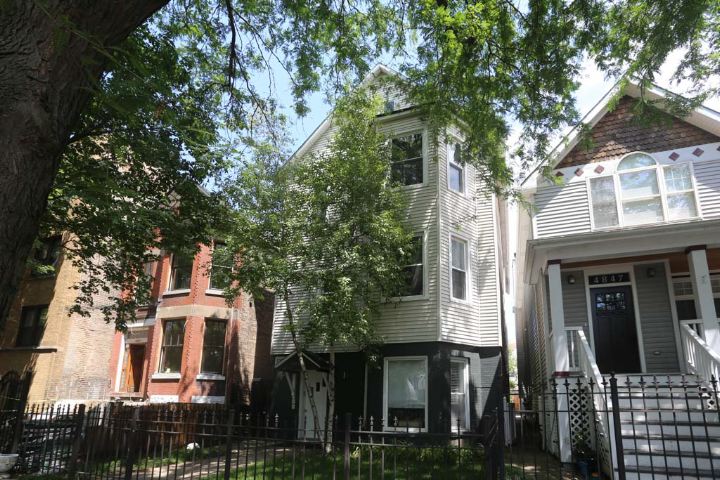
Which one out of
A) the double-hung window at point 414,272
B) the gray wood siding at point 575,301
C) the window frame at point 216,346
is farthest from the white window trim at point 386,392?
the window frame at point 216,346

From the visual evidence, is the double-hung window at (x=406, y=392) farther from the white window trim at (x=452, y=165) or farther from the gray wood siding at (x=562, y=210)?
the white window trim at (x=452, y=165)

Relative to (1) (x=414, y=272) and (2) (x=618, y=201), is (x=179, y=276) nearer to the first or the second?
(1) (x=414, y=272)

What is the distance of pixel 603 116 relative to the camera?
14.1m

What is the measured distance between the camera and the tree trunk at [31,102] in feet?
12.4

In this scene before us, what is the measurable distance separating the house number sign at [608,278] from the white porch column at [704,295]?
1.94 m

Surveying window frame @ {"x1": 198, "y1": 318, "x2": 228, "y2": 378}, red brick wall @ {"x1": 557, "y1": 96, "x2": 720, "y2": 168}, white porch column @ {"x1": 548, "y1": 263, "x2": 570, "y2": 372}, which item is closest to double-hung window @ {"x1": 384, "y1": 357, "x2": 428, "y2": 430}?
white porch column @ {"x1": 548, "y1": 263, "x2": 570, "y2": 372}

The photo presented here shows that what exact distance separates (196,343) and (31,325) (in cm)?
818

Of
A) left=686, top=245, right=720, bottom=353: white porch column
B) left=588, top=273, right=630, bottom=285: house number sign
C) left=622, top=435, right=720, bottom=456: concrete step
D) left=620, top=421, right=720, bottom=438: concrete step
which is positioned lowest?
left=622, top=435, right=720, bottom=456: concrete step

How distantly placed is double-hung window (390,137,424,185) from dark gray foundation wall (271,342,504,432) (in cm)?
557

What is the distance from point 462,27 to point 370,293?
26.1 ft

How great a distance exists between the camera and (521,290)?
24.2m

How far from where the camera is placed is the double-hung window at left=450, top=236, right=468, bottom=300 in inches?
625

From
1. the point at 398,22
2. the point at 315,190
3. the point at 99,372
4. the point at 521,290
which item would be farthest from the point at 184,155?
the point at 521,290

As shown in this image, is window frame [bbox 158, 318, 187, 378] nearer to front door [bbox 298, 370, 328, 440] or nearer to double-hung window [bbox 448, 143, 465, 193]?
front door [bbox 298, 370, 328, 440]
